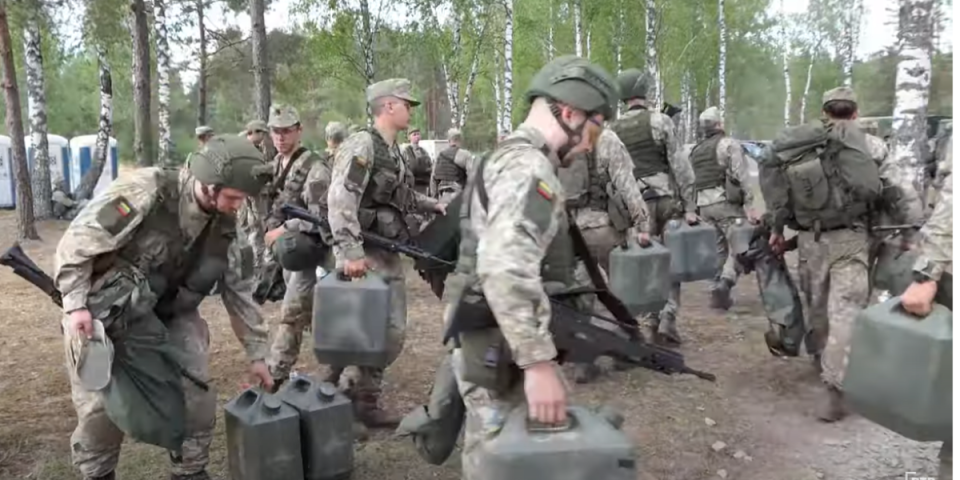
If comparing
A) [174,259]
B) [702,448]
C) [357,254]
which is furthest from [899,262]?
[174,259]

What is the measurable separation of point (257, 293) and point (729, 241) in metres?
4.79

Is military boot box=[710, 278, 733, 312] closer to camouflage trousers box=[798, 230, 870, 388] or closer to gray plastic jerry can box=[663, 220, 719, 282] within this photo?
gray plastic jerry can box=[663, 220, 719, 282]

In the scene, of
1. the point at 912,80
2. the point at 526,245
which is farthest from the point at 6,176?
the point at 526,245

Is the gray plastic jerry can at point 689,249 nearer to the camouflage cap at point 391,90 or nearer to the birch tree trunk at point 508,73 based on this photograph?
the camouflage cap at point 391,90

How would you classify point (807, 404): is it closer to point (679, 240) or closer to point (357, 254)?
point (679, 240)

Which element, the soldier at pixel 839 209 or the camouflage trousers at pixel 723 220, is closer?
the soldier at pixel 839 209

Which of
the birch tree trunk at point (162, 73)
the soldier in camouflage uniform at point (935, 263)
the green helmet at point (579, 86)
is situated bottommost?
the soldier in camouflage uniform at point (935, 263)

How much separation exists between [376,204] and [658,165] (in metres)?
2.67

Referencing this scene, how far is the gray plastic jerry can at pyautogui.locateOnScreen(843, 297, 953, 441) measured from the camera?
3049mm

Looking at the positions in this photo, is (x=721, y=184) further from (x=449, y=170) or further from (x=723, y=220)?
(x=449, y=170)

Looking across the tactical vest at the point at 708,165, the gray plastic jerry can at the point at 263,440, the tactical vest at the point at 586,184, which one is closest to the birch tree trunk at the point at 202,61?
the tactical vest at the point at 708,165

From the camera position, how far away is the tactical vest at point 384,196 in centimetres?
505

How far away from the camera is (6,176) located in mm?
20656

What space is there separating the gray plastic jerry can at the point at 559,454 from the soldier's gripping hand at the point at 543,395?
0.06m
